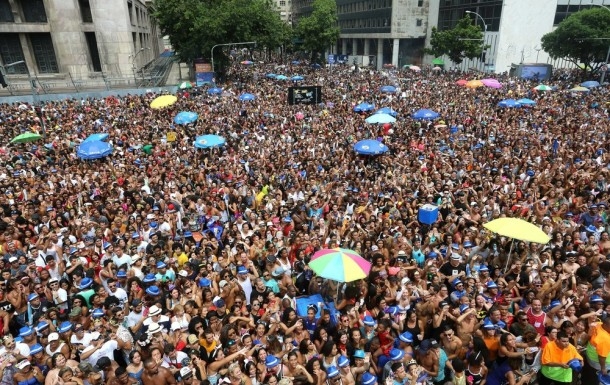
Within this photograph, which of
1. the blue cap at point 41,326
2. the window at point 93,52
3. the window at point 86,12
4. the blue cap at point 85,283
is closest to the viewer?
the blue cap at point 41,326

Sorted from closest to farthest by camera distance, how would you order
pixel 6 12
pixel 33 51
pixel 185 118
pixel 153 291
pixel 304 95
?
pixel 153 291
pixel 185 118
pixel 304 95
pixel 6 12
pixel 33 51

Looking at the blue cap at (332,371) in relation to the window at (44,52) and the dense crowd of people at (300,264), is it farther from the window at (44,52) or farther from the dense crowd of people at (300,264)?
the window at (44,52)

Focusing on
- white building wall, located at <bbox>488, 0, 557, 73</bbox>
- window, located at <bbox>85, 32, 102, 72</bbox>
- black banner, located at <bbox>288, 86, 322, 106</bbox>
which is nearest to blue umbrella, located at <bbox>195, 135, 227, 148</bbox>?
black banner, located at <bbox>288, 86, 322, 106</bbox>

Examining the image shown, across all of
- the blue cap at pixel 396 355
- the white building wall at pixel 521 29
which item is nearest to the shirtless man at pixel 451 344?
the blue cap at pixel 396 355

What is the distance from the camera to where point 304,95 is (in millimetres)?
23031

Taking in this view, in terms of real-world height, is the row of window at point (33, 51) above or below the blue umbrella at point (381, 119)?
above

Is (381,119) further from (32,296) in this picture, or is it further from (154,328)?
(32,296)

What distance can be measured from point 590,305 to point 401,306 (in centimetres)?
270

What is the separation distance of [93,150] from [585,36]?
128 feet

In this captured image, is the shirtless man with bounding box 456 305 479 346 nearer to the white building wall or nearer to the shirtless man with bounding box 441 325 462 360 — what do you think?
the shirtless man with bounding box 441 325 462 360

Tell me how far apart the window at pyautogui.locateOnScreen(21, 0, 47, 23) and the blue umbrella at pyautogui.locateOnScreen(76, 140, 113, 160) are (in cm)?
2946

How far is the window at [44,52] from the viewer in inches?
1432

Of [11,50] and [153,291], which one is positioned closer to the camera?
[153,291]

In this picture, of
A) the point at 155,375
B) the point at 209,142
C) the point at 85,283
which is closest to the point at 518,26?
the point at 209,142
